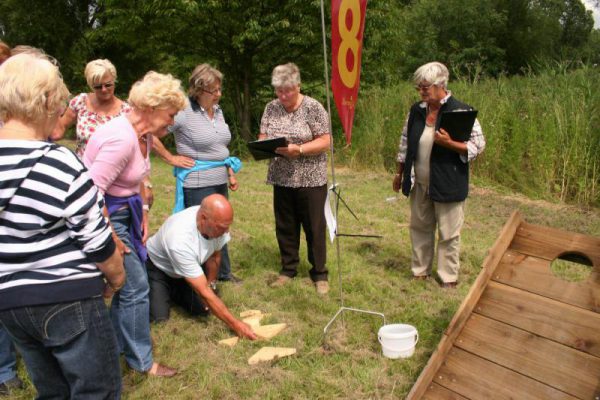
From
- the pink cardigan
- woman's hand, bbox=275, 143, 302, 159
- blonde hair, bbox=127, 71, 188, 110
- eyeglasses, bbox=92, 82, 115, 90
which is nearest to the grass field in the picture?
woman's hand, bbox=275, 143, 302, 159

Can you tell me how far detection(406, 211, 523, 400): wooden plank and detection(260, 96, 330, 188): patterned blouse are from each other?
5.56 ft

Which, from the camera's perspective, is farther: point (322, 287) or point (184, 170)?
point (322, 287)

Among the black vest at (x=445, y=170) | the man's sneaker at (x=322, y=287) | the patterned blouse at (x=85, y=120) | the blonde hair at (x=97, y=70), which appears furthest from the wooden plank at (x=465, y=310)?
the blonde hair at (x=97, y=70)

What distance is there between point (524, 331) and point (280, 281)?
7.70 ft

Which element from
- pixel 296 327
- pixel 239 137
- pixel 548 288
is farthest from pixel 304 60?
pixel 548 288

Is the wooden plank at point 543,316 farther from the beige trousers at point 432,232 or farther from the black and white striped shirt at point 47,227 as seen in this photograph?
the black and white striped shirt at point 47,227

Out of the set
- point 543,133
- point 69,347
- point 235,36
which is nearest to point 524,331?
point 69,347

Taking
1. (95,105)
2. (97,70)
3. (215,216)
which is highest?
(97,70)

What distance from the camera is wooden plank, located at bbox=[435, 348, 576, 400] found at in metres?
2.31

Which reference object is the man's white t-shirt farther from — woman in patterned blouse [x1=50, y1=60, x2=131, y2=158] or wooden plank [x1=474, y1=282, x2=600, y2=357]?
wooden plank [x1=474, y1=282, x2=600, y2=357]

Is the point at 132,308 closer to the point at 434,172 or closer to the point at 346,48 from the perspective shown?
the point at 346,48

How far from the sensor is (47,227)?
1.66m

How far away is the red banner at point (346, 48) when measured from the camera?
292 centimetres

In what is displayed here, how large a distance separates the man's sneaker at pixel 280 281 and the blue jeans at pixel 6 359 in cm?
209
